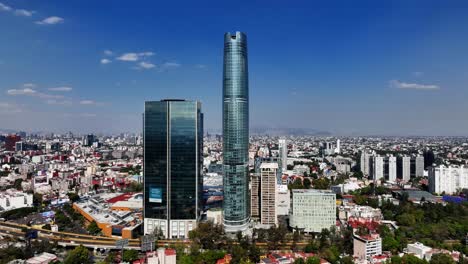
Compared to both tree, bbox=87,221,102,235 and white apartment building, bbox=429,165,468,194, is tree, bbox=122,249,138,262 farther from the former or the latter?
white apartment building, bbox=429,165,468,194

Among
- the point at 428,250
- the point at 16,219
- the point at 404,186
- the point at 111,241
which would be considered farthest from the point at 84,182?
the point at 404,186

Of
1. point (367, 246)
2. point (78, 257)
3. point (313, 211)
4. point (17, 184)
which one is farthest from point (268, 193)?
point (17, 184)

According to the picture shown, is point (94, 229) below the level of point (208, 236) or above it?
below

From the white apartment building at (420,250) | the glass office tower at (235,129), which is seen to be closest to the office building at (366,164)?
the white apartment building at (420,250)

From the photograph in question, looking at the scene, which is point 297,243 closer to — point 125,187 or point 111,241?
point 111,241

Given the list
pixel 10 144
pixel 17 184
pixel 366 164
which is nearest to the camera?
pixel 17 184

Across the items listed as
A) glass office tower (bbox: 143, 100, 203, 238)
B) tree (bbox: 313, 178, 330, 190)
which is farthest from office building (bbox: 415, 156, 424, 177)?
glass office tower (bbox: 143, 100, 203, 238)

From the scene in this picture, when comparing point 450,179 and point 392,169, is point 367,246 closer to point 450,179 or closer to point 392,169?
point 450,179
